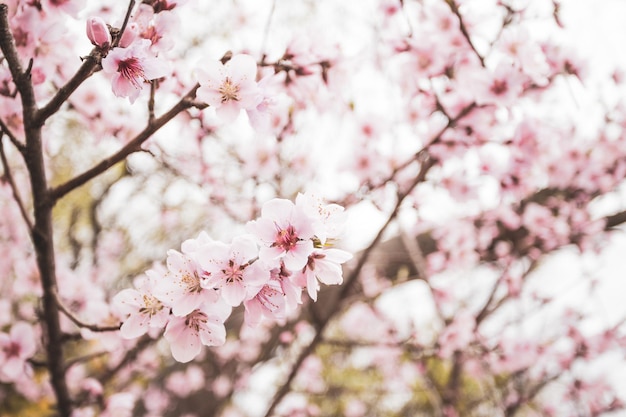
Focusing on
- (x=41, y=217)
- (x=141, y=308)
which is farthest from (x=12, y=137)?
(x=141, y=308)

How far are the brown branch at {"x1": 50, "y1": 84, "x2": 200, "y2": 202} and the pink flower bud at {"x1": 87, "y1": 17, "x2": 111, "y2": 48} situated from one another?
0.90 ft

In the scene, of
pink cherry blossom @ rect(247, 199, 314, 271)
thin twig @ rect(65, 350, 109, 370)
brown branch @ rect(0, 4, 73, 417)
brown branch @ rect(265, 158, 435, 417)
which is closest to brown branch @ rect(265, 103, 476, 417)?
brown branch @ rect(265, 158, 435, 417)

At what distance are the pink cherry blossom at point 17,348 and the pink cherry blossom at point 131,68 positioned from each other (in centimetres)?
129

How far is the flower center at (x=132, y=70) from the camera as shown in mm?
1049

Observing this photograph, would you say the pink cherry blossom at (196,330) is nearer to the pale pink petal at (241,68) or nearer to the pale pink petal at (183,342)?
the pale pink petal at (183,342)

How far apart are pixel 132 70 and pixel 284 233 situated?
504 millimetres

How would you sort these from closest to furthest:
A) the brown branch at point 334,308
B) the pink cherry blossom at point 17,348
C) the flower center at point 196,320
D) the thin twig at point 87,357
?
1. the flower center at point 196,320
2. the pink cherry blossom at point 17,348
3. the thin twig at point 87,357
4. the brown branch at point 334,308

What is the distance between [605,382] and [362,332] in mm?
2621

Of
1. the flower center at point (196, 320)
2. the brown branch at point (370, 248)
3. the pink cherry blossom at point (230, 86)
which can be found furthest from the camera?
the brown branch at point (370, 248)

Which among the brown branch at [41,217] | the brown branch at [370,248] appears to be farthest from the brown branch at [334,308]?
the brown branch at [41,217]

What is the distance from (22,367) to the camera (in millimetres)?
1856

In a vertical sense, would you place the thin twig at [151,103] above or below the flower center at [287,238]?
above

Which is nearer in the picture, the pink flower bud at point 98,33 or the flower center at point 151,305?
the pink flower bud at point 98,33

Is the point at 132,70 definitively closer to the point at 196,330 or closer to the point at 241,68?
the point at 241,68
